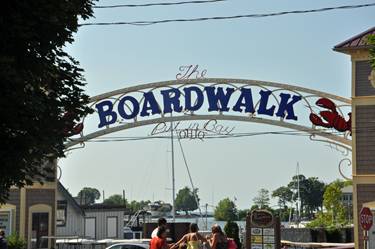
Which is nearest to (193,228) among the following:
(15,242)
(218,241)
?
(218,241)

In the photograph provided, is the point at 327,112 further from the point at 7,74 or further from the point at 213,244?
the point at 7,74

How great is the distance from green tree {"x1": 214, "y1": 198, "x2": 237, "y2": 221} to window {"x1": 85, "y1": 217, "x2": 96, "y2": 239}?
343 ft

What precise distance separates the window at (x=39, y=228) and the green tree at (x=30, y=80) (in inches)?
510

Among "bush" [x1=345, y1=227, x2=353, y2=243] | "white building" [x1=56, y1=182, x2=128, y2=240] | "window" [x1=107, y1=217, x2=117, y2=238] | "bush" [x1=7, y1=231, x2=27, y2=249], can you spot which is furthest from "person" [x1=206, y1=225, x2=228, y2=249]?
"window" [x1=107, y1=217, x2=117, y2=238]

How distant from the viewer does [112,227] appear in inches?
1431

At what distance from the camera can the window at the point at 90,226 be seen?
35875 mm

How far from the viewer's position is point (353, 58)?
22.1 meters

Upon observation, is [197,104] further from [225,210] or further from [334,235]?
[225,210]

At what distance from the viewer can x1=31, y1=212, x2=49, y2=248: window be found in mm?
23297

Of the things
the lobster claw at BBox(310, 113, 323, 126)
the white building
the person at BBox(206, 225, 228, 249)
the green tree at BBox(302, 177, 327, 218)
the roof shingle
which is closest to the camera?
the person at BBox(206, 225, 228, 249)

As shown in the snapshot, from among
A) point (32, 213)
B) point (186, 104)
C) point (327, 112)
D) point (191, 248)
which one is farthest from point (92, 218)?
point (191, 248)

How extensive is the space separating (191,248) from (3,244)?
5796 millimetres

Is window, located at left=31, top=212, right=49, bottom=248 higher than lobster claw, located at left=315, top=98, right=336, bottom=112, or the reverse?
lobster claw, located at left=315, top=98, right=336, bottom=112

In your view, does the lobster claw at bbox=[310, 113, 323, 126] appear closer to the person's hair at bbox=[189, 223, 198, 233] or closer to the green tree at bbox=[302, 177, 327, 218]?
the person's hair at bbox=[189, 223, 198, 233]
